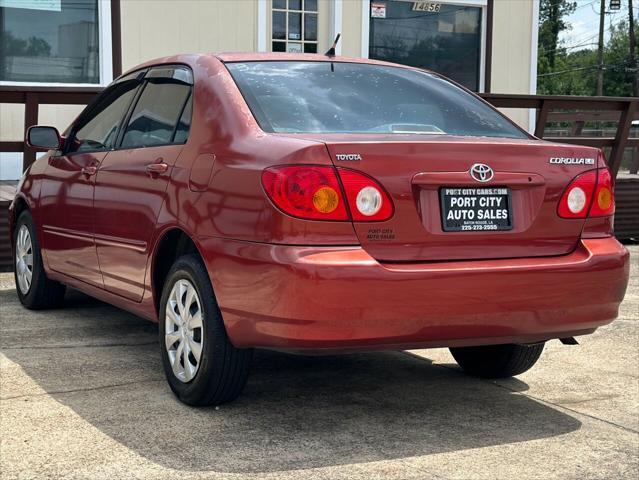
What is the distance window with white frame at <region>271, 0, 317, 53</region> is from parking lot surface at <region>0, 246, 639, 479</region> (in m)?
7.71

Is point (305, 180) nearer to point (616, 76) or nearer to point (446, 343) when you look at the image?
point (446, 343)

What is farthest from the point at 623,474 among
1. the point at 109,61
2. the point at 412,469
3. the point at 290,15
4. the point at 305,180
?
the point at 290,15

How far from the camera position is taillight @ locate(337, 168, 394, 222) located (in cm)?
401

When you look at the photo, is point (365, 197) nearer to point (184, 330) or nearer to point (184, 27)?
point (184, 330)

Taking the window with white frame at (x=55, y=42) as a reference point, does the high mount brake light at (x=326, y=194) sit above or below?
below

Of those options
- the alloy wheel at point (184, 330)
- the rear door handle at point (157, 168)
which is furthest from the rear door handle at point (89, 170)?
the alloy wheel at point (184, 330)

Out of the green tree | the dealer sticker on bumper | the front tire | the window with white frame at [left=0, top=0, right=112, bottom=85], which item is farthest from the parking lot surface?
the green tree

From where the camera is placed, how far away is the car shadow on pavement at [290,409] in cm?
406

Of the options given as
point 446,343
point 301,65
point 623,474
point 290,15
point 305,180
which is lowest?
point 623,474

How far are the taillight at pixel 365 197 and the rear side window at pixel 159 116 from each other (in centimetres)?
111

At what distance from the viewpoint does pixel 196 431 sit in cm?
425

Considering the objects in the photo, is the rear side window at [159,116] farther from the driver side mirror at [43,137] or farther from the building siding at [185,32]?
the building siding at [185,32]

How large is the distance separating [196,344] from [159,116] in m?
1.32

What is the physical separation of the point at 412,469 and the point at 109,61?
881 centimetres
